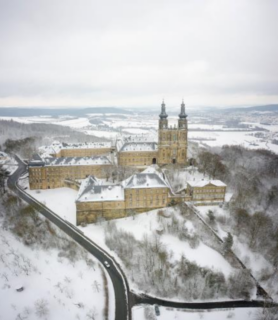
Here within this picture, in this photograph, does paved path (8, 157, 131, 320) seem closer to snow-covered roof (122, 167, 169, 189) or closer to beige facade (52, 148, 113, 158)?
snow-covered roof (122, 167, 169, 189)

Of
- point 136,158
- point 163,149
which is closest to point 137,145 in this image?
point 136,158

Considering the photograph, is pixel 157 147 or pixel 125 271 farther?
pixel 157 147

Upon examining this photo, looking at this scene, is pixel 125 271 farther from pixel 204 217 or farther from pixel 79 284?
pixel 204 217

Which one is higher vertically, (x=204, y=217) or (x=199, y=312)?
(x=204, y=217)

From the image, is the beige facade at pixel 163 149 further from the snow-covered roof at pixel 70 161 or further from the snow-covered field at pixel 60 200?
the snow-covered field at pixel 60 200

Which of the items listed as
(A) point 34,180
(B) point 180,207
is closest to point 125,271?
(B) point 180,207

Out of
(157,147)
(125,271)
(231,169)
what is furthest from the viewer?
(157,147)

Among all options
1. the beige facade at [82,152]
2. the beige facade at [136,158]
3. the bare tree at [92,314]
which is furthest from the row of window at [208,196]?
the beige facade at [82,152]
